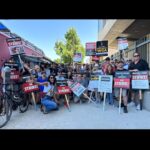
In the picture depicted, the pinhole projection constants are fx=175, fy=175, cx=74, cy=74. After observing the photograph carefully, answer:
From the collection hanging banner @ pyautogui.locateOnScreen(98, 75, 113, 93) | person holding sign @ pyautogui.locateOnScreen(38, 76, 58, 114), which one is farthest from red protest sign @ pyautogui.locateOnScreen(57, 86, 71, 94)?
hanging banner @ pyautogui.locateOnScreen(98, 75, 113, 93)

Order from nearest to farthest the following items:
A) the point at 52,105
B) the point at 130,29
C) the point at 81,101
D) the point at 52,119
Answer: the point at 52,119 → the point at 52,105 → the point at 81,101 → the point at 130,29

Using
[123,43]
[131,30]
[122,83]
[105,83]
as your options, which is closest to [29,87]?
[105,83]

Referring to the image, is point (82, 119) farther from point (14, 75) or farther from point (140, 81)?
point (14, 75)

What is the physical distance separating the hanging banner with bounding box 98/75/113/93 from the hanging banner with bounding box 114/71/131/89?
22 cm

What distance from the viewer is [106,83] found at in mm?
5730

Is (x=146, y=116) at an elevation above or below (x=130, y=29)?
below

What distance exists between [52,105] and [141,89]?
2760 mm

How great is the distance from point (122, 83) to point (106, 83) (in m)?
0.58

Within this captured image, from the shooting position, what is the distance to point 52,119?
470 cm
